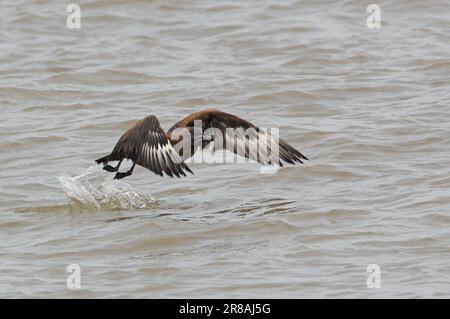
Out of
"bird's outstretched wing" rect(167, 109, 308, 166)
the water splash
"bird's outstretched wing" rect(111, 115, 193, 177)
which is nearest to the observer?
"bird's outstretched wing" rect(111, 115, 193, 177)

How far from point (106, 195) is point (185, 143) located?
1.10 meters

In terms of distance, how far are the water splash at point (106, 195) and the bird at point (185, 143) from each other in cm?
37

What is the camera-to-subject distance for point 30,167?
12.2m

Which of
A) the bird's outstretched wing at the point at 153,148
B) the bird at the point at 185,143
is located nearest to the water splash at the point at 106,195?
the bird at the point at 185,143

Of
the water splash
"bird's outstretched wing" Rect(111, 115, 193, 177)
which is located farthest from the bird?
the water splash

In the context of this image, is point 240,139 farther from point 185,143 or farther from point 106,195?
point 106,195

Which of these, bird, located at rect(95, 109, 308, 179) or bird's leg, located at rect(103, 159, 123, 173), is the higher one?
bird, located at rect(95, 109, 308, 179)

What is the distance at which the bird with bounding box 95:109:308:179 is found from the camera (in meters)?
9.74

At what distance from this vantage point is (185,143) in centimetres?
1020

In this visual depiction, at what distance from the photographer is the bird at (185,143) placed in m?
9.74

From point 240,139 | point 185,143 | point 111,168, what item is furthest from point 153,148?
point 240,139

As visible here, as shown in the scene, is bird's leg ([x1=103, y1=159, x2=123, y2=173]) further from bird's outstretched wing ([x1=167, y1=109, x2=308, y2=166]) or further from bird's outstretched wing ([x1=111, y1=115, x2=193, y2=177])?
bird's outstretched wing ([x1=167, y1=109, x2=308, y2=166])

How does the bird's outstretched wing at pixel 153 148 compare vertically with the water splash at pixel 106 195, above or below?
above

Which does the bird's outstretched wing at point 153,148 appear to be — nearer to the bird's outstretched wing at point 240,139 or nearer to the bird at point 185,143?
the bird at point 185,143
